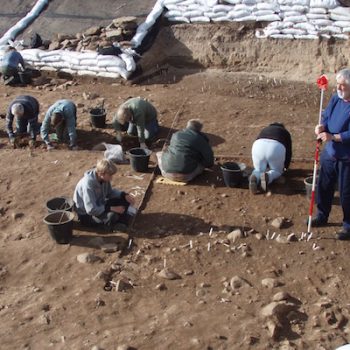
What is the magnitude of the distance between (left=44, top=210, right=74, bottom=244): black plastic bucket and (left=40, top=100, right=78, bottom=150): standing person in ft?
7.95

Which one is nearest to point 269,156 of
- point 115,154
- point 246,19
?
point 115,154

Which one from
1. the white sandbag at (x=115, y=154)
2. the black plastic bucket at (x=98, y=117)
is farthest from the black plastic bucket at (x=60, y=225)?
the black plastic bucket at (x=98, y=117)

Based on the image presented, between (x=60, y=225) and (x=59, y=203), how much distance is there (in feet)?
2.10

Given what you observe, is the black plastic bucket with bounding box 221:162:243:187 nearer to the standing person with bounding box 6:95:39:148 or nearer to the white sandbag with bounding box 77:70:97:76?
the standing person with bounding box 6:95:39:148

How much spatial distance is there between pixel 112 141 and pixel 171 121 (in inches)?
43.4

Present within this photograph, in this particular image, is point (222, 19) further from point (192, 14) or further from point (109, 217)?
point (109, 217)

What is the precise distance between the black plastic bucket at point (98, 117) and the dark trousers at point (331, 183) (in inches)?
166

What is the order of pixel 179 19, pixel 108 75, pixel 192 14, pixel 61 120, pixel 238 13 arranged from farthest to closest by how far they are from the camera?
1. pixel 179 19
2. pixel 192 14
3. pixel 238 13
4. pixel 108 75
5. pixel 61 120

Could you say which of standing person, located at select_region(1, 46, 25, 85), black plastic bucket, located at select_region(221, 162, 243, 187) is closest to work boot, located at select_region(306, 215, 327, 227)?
black plastic bucket, located at select_region(221, 162, 243, 187)

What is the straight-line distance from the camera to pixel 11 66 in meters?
11.6

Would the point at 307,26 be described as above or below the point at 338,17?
below

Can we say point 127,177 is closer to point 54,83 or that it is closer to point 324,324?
point 324,324

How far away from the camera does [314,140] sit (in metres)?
8.83

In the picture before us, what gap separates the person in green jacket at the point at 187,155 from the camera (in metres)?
7.57
